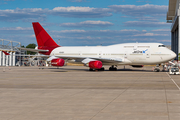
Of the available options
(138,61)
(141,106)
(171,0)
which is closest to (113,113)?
(141,106)

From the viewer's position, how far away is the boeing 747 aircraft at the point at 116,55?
4144 cm

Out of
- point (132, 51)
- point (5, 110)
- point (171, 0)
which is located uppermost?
point (171, 0)

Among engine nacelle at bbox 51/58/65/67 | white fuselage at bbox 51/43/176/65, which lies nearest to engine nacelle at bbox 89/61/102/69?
white fuselage at bbox 51/43/176/65

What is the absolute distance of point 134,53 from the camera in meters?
42.6

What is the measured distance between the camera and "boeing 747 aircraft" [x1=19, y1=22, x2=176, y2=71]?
41.4m

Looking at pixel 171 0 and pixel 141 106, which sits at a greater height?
pixel 171 0

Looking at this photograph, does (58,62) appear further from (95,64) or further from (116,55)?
(116,55)

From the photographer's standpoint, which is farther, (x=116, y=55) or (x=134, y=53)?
(x=116, y=55)

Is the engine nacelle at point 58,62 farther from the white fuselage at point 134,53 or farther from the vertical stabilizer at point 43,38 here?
the vertical stabilizer at point 43,38

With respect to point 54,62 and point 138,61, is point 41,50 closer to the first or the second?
point 54,62

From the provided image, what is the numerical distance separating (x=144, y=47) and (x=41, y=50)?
21886mm

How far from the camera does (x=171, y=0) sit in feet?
243

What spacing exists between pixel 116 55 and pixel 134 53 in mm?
3452

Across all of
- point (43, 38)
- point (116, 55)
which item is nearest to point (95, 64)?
point (116, 55)
